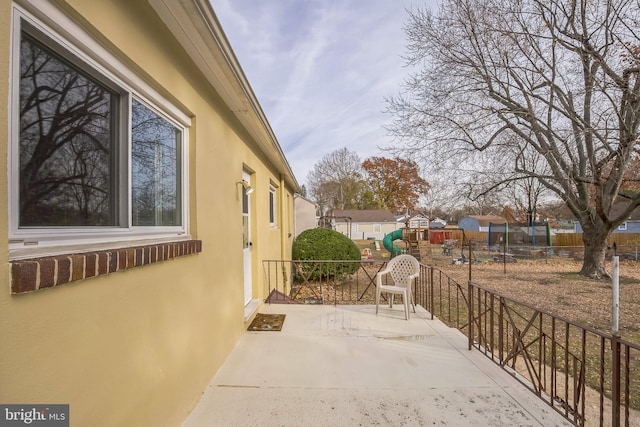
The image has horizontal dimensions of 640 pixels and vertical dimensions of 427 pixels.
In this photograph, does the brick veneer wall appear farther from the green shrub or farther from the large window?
the green shrub

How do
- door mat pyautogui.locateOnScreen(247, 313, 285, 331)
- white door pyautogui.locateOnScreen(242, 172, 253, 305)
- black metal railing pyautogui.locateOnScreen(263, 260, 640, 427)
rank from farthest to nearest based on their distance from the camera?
white door pyautogui.locateOnScreen(242, 172, 253, 305) < door mat pyautogui.locateOnScreen(247, 313, 285, 331) < black metal railing pyautogui.locateOnScreen(263, 260, 640, 427)

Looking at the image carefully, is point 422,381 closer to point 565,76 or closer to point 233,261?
point 233,261

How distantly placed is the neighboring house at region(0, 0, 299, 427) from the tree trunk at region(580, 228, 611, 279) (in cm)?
1336

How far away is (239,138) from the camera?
3.93 meters

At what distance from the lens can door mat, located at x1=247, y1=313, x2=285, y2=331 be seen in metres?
4.05

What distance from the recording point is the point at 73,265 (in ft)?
3.97

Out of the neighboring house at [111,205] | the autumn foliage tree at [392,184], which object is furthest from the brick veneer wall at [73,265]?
the autumn foliage tree at [392,184]

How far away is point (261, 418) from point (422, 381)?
1.42 meters

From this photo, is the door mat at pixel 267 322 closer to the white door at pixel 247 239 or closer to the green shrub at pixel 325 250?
the white door at pixel 247 239

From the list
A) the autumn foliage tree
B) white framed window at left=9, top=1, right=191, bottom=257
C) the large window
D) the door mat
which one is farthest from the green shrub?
the autumn foliage tree

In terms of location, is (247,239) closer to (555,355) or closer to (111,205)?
(111,205)

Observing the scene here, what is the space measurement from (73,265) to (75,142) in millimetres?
555

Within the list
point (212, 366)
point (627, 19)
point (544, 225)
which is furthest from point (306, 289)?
point (544, 225)

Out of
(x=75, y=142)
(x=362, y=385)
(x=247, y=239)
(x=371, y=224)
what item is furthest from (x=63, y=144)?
(x=371, y=224)
